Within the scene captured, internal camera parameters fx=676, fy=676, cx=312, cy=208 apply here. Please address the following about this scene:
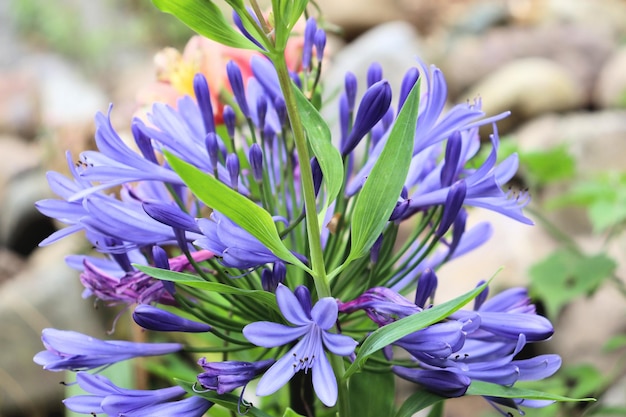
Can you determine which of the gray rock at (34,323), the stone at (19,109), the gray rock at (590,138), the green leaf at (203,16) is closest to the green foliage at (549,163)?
the green leaf at (203,16)

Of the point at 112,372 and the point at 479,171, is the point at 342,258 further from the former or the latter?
the point at 112,372

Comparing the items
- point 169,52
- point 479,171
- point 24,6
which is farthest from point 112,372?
point 24,6

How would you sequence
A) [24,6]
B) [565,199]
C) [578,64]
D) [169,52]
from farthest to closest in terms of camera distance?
[24,6]
[578,64]
[565,199]
[169,52]

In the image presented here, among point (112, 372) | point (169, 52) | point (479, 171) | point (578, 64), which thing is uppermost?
point (578, 64)

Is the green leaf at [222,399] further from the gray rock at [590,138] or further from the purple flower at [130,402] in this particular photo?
the gray rock at [590,138]

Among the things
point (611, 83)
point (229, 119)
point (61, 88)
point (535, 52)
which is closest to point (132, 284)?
point (229, 119)

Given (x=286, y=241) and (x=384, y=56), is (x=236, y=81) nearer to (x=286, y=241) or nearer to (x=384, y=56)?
(x=286, y=241)

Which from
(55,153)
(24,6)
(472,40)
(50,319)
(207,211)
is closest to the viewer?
(207,211)
